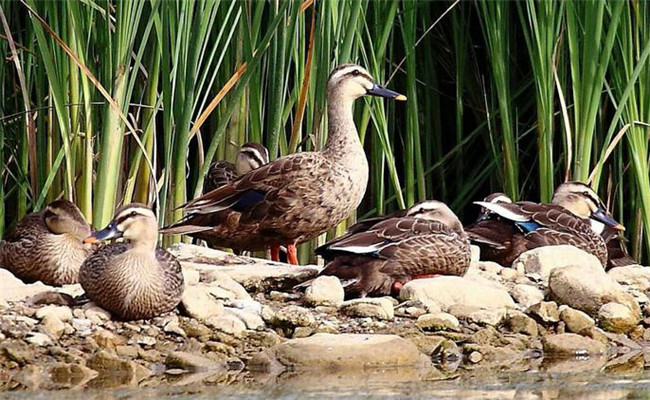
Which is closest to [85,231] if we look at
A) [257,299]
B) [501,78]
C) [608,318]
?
[257,299]

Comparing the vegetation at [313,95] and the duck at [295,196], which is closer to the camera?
the vegetation at [313,95]

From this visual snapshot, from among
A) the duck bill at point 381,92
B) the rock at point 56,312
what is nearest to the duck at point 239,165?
the duck bill at point 381,92

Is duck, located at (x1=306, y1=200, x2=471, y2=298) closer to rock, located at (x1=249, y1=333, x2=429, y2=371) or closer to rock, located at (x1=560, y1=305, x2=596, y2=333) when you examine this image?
rock, located at (x1=560, y1=305, x2=596, y2=333)

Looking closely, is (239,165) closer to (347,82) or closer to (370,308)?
(347,82)

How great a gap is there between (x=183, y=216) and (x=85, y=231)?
4.79 ft

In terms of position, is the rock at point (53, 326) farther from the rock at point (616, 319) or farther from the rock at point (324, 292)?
the rock at point (616, 319)

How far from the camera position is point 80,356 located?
23.4 ft

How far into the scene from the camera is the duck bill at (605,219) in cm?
1055

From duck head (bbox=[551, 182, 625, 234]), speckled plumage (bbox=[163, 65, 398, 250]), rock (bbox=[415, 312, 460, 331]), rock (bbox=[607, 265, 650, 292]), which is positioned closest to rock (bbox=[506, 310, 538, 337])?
rock (bbox=[415, 312, 460, 331])

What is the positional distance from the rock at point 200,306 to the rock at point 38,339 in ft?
2.65

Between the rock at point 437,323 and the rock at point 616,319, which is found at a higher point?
the rock at point 437,323

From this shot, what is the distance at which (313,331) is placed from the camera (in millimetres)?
7727

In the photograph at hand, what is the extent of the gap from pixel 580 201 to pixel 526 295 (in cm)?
197

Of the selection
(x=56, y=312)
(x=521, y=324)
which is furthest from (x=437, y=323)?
(x=56, y=312)
